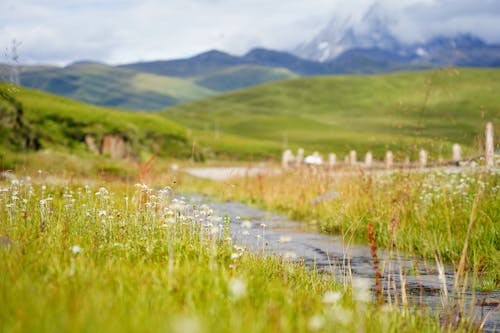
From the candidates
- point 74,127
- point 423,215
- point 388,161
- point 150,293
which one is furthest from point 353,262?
point 74,127

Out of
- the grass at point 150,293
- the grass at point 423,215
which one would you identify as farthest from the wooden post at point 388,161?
the grass at point 150,293

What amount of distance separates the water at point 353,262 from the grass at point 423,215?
31 centimetres

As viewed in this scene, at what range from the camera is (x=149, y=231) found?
6941mm

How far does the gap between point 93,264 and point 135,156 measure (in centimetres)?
3629

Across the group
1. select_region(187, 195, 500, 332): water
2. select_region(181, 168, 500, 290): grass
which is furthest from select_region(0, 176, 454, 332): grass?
select_region(181, 168, 500, 290): grass

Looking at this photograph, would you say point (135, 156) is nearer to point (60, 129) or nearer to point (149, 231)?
point (60, 129)

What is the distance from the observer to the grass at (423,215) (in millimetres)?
8688

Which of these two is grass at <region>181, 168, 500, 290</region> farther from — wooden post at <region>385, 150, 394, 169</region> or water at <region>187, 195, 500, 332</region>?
wooden post at <region>385, 150, 394, 169</region>

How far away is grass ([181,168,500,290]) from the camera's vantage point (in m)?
8.69

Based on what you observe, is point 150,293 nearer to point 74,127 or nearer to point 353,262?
point 353,262

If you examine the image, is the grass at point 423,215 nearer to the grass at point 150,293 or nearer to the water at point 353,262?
the water at point 353,262

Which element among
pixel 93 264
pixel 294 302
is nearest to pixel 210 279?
pixel 294 302

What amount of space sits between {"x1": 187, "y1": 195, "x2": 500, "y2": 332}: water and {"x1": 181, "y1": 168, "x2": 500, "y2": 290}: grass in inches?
12.2

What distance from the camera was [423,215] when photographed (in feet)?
35.0
